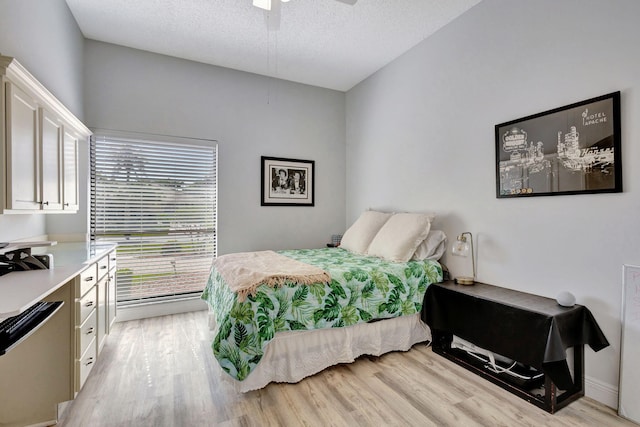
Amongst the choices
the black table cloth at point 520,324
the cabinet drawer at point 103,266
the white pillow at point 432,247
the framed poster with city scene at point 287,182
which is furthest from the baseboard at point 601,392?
the cabinet drawer at point 103,266

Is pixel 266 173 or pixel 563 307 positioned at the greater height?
pixel 266 173

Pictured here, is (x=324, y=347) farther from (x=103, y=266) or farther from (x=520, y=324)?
(x=103, y=266)

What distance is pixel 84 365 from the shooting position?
1928 millimetres

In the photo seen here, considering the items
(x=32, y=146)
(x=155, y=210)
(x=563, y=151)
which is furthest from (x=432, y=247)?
(x=32, y=146)

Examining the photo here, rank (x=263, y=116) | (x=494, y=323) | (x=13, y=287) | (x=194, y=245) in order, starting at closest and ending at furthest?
(x=13, y=287) → (x=494, y=323) → (x=194, y=245) → (x=263, y=116)

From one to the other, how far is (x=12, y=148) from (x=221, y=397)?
1.91m

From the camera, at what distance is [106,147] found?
3.37 meters

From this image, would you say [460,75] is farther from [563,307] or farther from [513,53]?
[563,307]

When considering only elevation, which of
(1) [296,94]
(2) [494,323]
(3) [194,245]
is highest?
(1) [296,94]

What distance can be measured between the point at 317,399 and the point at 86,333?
5.04 ft

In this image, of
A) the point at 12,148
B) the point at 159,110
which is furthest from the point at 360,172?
the point at 12,148

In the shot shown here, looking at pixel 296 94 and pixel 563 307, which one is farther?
pixel 296 94

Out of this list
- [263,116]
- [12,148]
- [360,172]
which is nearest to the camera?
[12,148]

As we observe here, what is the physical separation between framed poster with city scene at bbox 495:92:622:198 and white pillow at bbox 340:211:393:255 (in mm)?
1297
